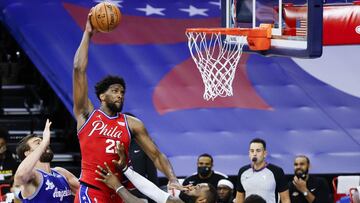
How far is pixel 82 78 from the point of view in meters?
7.13

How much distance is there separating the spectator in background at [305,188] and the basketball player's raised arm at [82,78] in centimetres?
372

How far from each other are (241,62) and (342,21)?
3806 mm

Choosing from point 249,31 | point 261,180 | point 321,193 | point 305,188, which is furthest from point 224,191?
point 249,31

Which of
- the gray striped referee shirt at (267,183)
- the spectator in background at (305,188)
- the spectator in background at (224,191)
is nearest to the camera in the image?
the spectator in background at (224,191)

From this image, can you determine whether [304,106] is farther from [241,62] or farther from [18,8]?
[18,8]

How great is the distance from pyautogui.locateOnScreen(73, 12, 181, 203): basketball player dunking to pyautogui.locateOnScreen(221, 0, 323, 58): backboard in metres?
1.68

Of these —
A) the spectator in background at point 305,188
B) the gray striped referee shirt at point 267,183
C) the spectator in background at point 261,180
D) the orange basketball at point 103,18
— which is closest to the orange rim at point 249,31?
the spectator in background at point 261,180

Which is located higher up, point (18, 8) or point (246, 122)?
point (18, 8)

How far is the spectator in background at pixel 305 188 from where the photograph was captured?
1023 cm

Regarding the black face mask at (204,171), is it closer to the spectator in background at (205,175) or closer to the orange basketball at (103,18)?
the spectator in background at (205,175)

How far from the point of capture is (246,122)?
12.4 meters

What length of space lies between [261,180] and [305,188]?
73 cm

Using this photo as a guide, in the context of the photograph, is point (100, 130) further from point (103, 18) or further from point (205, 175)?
point (205, 175)

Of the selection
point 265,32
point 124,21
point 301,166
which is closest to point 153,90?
point 124,21
